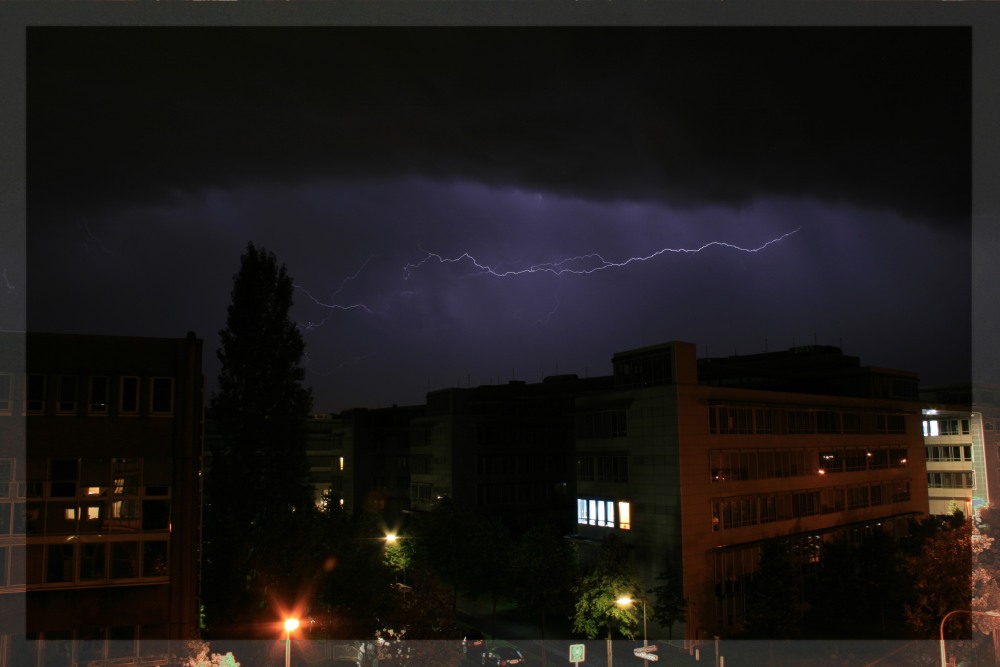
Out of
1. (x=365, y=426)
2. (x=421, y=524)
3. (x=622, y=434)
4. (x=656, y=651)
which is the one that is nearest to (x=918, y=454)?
(x=622, y=434)

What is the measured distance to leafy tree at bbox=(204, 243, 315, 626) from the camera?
476 inches

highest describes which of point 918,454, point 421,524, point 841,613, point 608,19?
point 608,19

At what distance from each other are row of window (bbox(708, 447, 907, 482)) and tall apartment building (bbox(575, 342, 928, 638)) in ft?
0.12

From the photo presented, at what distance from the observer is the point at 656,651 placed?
1514cm

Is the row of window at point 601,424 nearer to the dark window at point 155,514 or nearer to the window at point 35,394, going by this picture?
the dark window at point 155,514

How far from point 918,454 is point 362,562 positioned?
2209 centimetres

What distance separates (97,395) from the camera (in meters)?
10.3

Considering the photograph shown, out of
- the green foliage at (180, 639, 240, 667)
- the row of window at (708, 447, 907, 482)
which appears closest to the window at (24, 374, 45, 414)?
the green foliage at (180, 639, 240, 667)

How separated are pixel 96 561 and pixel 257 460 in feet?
13.3

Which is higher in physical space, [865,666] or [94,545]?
[94,545]

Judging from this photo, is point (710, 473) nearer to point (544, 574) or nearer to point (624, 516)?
point (624, 516)

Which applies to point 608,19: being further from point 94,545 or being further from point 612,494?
point 612,494

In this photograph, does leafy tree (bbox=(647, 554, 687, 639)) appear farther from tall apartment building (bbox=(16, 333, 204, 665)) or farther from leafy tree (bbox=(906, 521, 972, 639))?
tall apartment building (bbox=(16, 333, 204, 665))
